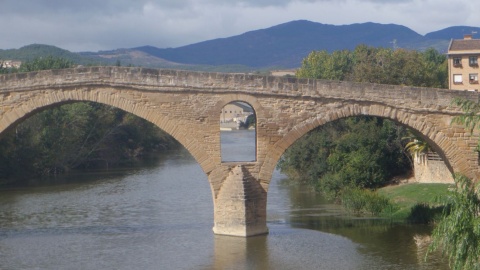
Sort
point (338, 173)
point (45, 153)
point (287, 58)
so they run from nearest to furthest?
point (338, 173) → point (45, 153) → point (287, 58)

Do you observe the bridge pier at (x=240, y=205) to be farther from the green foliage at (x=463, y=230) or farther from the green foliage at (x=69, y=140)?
the green foliage at (x=69, y=140)

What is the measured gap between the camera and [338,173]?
24.8 metres

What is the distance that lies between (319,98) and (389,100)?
4.98ft

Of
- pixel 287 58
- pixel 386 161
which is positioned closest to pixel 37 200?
pixel 386 161

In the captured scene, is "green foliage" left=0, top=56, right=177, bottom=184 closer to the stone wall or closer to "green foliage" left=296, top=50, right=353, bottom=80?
"green foliage" left=296, top=50, right=353, bottom=80

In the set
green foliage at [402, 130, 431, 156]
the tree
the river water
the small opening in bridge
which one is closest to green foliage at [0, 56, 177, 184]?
the small opening in bridge

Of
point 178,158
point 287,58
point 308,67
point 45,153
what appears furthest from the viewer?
point 287,58

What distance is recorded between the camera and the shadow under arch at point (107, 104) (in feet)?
60.4

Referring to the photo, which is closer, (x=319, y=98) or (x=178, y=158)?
(x=319, y=98)

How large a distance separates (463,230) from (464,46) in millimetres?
30689

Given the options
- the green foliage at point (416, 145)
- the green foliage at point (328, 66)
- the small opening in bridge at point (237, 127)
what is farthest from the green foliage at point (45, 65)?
the green foliage at point (416, 145)

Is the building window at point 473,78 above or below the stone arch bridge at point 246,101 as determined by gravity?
above

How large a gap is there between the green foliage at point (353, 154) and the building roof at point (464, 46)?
43.8ft

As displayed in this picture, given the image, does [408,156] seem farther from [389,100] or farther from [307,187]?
[389,100]
